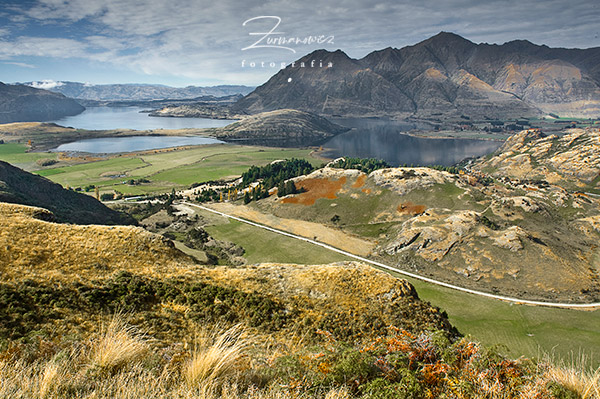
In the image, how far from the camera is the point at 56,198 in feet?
284

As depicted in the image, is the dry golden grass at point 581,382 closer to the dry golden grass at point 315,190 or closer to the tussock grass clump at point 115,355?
the tussock grass clump at point 115,355

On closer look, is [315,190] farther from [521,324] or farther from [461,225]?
[521,324]

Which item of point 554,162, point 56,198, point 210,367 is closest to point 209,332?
point 210,367

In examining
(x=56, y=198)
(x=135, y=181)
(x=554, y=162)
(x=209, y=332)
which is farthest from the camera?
(x=554, y=162)

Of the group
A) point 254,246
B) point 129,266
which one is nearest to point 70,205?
point 254,246

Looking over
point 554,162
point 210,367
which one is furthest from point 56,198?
point 554,162

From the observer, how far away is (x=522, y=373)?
1152cm

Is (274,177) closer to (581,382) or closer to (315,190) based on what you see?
(315,190)

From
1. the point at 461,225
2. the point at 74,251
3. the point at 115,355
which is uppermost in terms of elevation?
the point at 115,355

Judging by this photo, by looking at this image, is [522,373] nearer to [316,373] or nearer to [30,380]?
[316,373]

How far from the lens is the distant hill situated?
2940 inches

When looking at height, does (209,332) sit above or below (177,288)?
below

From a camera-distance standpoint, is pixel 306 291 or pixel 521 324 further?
pixel 521 324

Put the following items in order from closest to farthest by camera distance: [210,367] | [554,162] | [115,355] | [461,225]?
[210,367] → [115,355] → [461,225] → [554,162]
